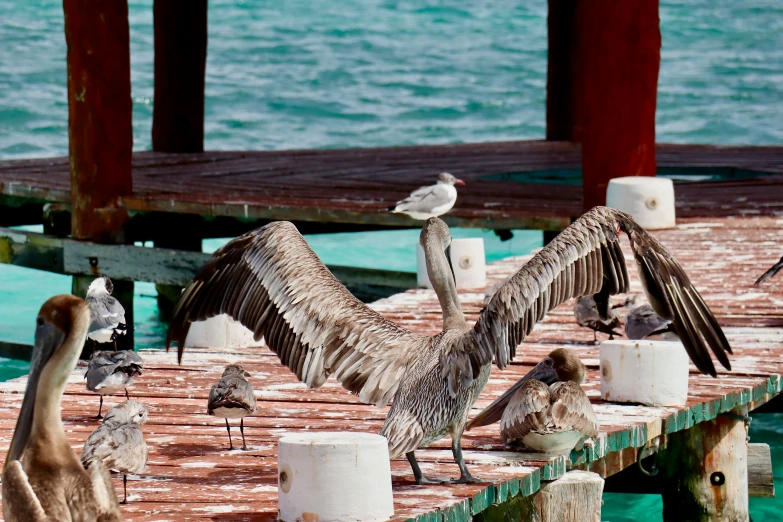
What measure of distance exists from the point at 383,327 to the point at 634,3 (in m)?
5.43

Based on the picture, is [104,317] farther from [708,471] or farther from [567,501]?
[708,471]

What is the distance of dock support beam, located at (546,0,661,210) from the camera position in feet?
32.7

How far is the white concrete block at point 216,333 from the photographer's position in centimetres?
747

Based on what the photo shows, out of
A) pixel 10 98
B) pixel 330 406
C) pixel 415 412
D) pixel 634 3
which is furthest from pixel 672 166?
pixel 10 98

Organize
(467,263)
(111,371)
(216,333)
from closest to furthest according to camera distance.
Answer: (111,371)
(216,333)
(467,263)

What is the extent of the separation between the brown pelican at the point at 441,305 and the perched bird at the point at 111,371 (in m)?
0.36

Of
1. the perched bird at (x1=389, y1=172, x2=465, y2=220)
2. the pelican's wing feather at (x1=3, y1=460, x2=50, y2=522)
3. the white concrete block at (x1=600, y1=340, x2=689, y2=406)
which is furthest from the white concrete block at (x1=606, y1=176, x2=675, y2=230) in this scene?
the pelican's wing feather at (x1=3, y1=460, x2=50, y2=522)

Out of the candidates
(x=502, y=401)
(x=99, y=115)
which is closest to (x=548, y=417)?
(x=502, y=401)

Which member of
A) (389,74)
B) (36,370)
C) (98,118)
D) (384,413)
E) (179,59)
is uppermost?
Answer: (389,74)

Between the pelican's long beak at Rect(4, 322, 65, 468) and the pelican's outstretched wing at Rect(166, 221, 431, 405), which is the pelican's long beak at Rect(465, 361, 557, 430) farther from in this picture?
the pelican's long beak at Rect(4, 322, 65, 468)

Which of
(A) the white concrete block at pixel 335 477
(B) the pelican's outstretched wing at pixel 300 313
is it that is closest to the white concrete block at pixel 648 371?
(B) the pelican's outstretched wing at pixel 300 313

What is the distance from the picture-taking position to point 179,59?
15.8 meters

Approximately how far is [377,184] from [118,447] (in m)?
9.04

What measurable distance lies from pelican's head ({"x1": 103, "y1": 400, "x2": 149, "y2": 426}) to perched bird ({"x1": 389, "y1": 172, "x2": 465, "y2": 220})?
5.42 metres
